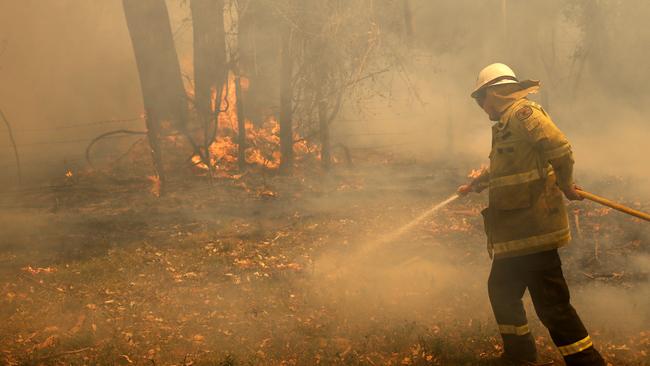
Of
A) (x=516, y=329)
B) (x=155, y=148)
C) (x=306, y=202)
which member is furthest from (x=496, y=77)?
(x=155, y=148)

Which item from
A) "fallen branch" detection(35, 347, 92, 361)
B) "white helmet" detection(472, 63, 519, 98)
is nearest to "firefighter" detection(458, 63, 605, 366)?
"white helmet" detection(472, 63, 519, 98)

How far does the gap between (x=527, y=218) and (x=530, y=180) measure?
263 mm

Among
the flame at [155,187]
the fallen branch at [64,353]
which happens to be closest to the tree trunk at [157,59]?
the flame at [155,187]

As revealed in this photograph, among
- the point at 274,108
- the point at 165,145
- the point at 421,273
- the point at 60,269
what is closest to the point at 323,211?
the point at 421,273

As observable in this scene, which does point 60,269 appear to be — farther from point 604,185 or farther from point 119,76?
point 119,76

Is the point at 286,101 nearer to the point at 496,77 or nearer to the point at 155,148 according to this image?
the point at 155,148

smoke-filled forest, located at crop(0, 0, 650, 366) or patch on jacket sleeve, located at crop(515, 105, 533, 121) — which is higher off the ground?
patch on jacket sleeve, located at crop(515, 105, 533, 121)

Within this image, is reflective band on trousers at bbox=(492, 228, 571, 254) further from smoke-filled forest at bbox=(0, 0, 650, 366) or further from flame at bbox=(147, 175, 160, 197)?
flame at bbox=(147, 175, 160, 197)

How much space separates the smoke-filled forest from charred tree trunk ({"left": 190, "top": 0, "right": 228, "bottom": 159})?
5 centimetres

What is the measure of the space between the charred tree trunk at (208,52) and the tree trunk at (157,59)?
1.46 feet

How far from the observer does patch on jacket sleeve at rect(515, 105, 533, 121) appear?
3865 mm

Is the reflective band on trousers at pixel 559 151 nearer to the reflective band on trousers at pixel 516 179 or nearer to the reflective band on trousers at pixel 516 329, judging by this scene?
the reflective band on trousers at pixel 516 179

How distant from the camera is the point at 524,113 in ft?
12.7

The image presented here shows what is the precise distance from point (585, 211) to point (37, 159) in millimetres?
12120
